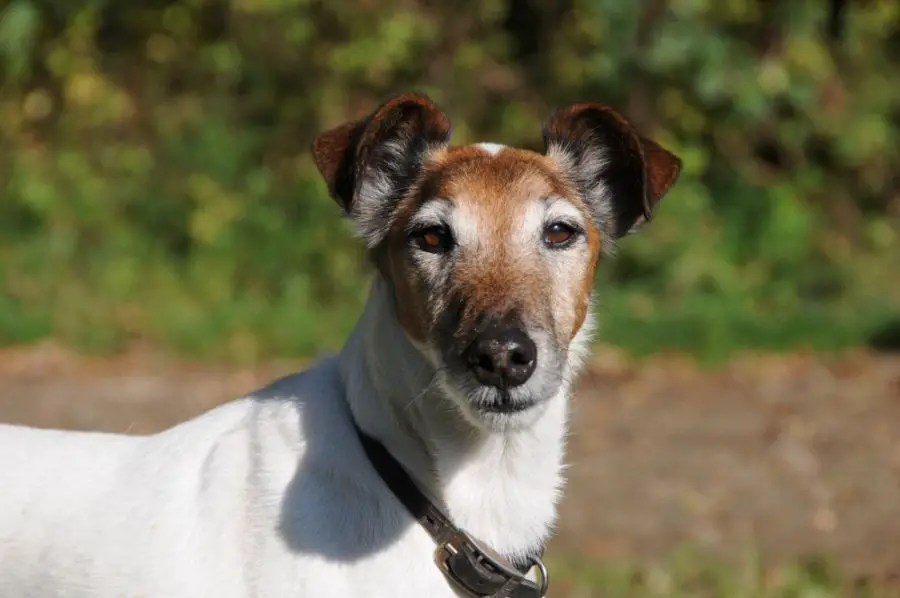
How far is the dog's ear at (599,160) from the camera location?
12.2 ft

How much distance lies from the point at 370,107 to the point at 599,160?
6.13 meters

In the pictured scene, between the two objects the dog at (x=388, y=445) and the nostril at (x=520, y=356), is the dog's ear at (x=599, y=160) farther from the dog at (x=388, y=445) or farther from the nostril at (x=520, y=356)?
the nostril at (x=520, y=356)

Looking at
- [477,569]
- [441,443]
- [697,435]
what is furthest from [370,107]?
[477,569]

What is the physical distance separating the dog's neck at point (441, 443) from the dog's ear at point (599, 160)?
2.57ft

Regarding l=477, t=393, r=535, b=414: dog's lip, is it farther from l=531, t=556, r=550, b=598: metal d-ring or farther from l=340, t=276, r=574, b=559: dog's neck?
l=531, t=556, r=550, b=598: metal d-ring


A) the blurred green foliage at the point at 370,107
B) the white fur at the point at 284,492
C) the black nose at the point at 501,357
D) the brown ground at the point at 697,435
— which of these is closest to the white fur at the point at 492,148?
the white fur at the point at 284,492

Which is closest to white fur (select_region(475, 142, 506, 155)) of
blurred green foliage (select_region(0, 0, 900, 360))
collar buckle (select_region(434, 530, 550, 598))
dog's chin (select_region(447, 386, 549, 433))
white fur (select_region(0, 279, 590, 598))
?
white fur (select_region(0, 279, 590, 598))

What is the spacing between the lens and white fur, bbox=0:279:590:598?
304cm

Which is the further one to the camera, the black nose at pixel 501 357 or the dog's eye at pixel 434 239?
the dog's eye at pixel 434 239

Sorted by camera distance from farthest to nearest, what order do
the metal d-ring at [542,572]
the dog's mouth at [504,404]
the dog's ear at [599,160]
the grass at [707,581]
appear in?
the grass at [707,581], the dog's ear at [599,160], the metal d-ring at [542,572], the dog's mouth at [504,404]

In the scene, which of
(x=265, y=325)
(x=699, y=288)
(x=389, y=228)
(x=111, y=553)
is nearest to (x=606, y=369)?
(x=699, y=288)

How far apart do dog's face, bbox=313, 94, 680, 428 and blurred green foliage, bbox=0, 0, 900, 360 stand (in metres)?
4.84

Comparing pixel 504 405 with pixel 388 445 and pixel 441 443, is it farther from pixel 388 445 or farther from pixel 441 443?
pixel 388 445

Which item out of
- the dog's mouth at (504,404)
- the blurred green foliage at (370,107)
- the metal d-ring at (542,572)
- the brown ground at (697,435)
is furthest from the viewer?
the blurred green foliage at (370,107)
